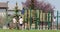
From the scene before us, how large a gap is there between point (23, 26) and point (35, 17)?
1.54 metres

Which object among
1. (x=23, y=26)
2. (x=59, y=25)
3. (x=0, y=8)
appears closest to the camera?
(x=23, y=26)

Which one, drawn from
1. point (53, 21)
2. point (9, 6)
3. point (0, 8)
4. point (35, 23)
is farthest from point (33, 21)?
point (9, 6)

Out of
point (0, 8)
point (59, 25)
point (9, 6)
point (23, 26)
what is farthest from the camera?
point (9, 6)

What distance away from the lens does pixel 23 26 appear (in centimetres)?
2469

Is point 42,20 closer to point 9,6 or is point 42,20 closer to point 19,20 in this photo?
point 19,20

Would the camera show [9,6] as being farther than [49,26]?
Yes

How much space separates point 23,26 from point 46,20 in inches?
96.2

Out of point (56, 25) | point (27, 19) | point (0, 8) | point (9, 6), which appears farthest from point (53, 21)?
point (9, 6)

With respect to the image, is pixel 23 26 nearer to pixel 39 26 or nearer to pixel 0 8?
pixel 39 26

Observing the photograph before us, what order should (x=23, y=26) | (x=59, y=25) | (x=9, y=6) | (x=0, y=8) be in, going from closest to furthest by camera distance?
1. (x=23, y=26)
2. (x=59, y=25)
3. (x=0, y=8)
4. (x=9, y=6)

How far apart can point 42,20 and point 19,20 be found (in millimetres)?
2312

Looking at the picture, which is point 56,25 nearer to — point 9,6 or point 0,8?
point 0,8

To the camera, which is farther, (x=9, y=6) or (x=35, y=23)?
(x=9, y=6)

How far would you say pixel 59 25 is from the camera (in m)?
26.6
